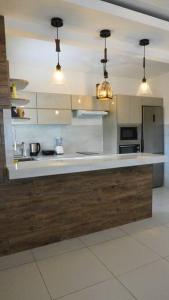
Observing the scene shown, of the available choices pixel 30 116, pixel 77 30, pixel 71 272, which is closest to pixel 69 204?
pixel 71 272

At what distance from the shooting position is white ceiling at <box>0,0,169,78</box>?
1.97 metres

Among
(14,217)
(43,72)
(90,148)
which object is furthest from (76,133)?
(14,217)

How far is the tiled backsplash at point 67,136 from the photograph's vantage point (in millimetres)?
4043

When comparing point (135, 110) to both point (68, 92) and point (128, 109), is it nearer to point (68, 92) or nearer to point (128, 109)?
point (128, 109)

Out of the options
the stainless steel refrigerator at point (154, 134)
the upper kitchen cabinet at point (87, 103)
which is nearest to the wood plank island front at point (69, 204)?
the stainless steel refrigerator at point (154, 134)

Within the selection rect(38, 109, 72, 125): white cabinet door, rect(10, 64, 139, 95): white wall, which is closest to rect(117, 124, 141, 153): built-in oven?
rect(10, 64, 139, 95): white wall

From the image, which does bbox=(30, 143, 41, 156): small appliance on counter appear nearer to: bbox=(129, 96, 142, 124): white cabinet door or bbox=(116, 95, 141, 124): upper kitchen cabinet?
bbox=(116, 95, 141, 124): upper kitchen cabinet

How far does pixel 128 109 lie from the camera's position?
4.38m

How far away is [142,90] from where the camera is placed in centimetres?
289

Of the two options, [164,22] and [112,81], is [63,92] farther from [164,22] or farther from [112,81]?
[164,22]

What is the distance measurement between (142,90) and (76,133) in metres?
1.94

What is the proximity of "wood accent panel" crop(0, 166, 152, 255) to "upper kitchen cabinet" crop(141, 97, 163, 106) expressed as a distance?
2000 mm

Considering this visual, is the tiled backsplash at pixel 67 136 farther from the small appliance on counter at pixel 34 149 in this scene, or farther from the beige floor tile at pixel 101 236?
the beige floor tile at pixel 101 236

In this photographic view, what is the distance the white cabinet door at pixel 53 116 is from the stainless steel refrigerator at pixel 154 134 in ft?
5.59
